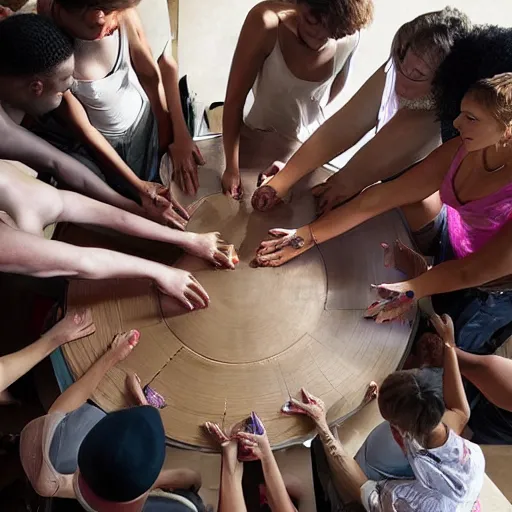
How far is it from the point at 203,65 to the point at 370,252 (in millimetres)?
1425

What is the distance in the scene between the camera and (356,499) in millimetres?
1422

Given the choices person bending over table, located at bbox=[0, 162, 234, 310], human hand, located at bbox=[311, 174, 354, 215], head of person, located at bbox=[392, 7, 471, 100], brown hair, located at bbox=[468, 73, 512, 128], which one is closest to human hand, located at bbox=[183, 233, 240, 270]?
person bending over table, located at bbox=[0, 162, 234, 310]

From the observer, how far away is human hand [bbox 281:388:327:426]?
4.56 feet

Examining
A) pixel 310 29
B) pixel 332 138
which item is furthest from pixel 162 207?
pixel 310 29

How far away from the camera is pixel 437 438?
1271 mm

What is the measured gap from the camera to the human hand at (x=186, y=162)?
166cm

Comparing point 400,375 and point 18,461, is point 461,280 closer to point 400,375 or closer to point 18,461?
point 400,375

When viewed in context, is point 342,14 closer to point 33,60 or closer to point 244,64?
point 244,64

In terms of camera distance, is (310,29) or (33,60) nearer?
(33,60)

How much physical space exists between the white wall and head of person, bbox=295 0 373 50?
3.94 feet

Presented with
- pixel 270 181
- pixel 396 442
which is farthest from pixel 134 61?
pixel 396 442

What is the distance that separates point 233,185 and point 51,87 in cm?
55

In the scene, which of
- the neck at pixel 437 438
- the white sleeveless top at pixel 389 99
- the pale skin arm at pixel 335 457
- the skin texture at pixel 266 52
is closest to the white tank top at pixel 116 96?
the skin texture at pixel 266 52

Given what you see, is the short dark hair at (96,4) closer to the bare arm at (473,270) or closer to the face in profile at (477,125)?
the face in profile at (477,125)
